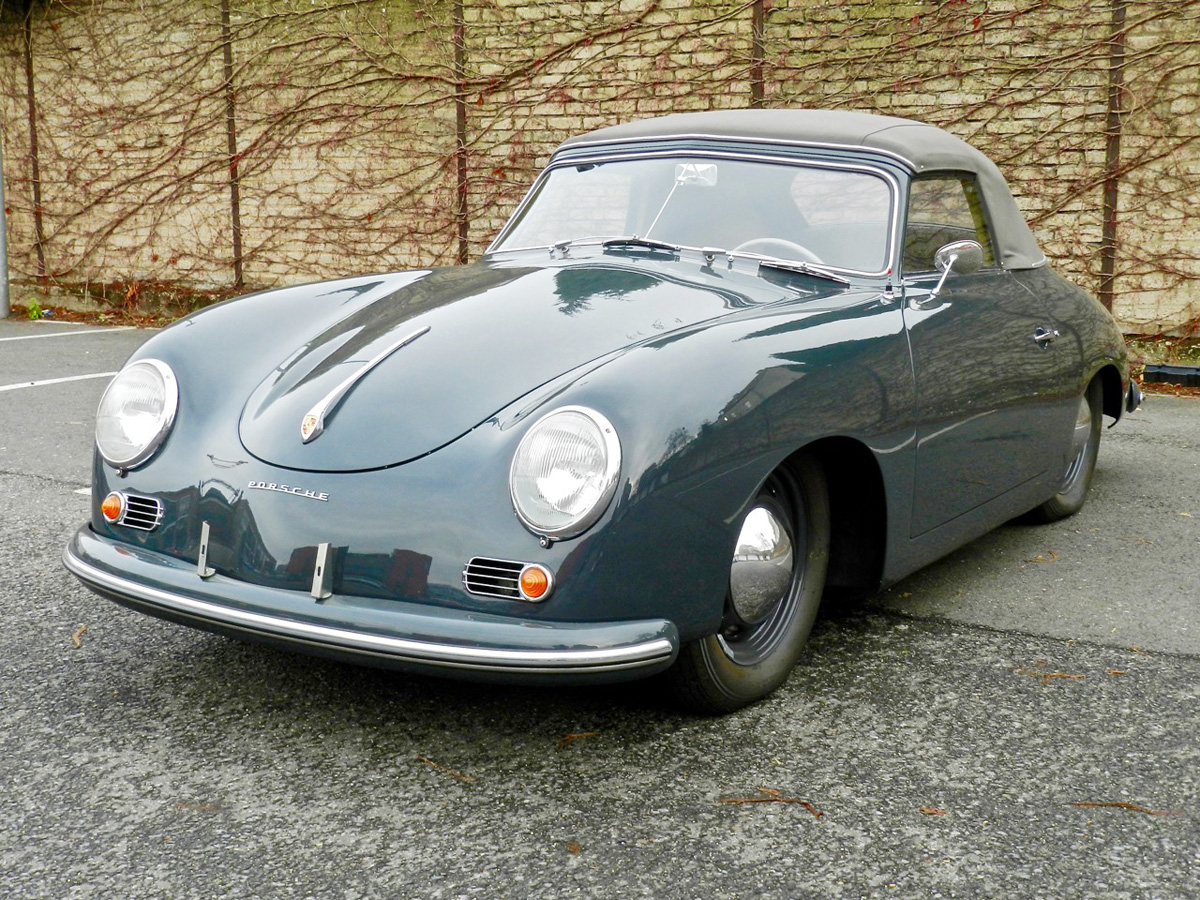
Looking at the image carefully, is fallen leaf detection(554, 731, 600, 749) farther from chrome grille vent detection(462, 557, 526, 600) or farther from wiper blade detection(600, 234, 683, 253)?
wiper blade detection(600, 234, 683, 253)

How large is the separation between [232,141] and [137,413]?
8830 millimetres

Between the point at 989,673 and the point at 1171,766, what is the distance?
0.55 meters

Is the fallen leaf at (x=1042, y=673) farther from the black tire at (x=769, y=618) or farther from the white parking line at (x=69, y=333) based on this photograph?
the white parking line at (x=69, y=333)

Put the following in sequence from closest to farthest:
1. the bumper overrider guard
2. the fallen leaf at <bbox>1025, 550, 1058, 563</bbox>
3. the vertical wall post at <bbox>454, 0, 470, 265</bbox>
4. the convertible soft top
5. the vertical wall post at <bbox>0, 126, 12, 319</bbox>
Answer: the bumper overrider guard
the convertible soft top
the fallen leaf at <bbox>1025, 550, 1058, 563</bbox>
the vertical wall post at <bbox>454, 0, 470, 265</bbox>
the vertical wall post at <bbox>0, 126, 12, 319</bbox>

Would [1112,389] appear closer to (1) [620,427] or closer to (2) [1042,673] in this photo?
(2) [1042,673]

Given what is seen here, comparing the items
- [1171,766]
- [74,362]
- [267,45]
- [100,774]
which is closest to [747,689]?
[1171,766]

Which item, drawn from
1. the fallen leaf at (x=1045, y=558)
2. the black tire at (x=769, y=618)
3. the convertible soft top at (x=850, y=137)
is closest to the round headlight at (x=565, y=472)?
the black tire at (x=769, y=618)

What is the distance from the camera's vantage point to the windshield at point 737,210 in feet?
10.7

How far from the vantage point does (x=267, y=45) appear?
413 inches

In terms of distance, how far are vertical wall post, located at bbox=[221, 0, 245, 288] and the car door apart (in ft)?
27.4

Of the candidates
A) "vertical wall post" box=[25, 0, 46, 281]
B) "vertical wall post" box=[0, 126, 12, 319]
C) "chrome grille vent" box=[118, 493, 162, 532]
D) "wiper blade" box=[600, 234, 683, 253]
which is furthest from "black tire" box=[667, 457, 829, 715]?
"vertical wall post" box=[25, 0, 46, 281]

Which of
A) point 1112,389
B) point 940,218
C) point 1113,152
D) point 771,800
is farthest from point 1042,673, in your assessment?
point 1113,152

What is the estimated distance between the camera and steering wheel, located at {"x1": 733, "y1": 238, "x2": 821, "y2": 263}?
10.6ft

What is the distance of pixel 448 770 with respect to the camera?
237cm
